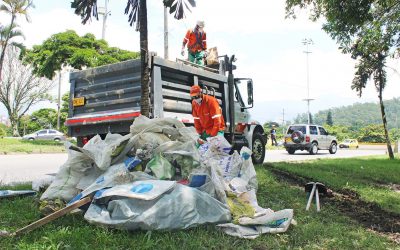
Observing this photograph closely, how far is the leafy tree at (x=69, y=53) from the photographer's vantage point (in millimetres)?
19312

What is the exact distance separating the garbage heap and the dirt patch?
1.22 meters

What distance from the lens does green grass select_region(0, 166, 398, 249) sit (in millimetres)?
2908

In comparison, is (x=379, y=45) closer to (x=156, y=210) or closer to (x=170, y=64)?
(x=170, y=64)

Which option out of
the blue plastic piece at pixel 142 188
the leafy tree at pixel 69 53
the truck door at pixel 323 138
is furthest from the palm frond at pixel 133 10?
the truck door at pixel 323 138

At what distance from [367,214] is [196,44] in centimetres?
497

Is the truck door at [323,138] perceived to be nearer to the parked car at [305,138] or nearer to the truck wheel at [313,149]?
the parked car at [305,138]

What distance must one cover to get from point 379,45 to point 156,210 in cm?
877

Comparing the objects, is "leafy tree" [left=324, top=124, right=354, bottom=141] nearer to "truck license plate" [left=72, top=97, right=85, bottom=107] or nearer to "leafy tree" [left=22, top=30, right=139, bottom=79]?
"leafy tree" [left=22, top=30, right=139, bottom=79]

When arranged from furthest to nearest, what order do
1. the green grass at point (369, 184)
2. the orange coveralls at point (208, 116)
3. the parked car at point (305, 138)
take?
the parked car at point (305, 138) < the orange coveralls at point (208, 116) < the green grass at point (369, 184)

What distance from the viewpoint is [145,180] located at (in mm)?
3645

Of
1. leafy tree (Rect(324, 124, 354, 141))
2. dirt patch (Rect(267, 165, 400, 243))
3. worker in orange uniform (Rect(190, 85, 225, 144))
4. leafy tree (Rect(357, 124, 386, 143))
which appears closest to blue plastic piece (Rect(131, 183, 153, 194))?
dirt patch (Rect(267, 165, 400, 243))

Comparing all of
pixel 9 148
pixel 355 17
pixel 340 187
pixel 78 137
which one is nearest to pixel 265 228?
pixel 340 187

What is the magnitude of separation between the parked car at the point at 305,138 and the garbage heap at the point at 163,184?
53.5 ft

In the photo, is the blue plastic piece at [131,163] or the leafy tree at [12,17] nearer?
the blue plastic piece at [131,163]
